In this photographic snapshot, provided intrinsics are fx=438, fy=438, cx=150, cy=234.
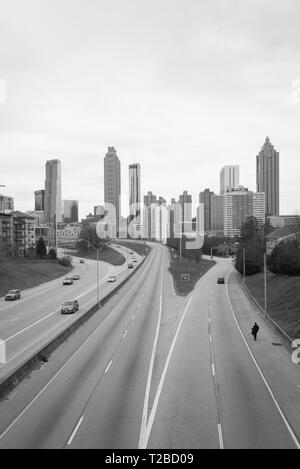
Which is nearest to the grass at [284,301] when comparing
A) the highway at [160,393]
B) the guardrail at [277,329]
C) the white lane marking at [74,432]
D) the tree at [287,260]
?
the guardrail at [277,329]

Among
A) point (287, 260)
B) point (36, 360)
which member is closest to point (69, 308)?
point (36, 360)

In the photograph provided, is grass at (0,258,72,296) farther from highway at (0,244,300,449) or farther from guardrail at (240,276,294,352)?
guardrail at (240,276,294,352)

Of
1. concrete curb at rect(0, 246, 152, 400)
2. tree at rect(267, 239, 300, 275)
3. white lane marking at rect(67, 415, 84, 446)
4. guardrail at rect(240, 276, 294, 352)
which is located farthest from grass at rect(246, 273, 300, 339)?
white lane marking at rect(67, 415, 84, 446)

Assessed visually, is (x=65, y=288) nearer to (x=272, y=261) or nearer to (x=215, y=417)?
(x=272, y=261)

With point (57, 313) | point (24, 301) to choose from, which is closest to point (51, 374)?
point (57, 313)

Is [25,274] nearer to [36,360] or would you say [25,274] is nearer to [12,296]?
[12,296]

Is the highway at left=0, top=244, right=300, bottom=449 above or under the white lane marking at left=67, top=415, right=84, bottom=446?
under

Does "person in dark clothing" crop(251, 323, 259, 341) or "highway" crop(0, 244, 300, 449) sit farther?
"person in dark clothing" crop(251, 323, 259, 341)
